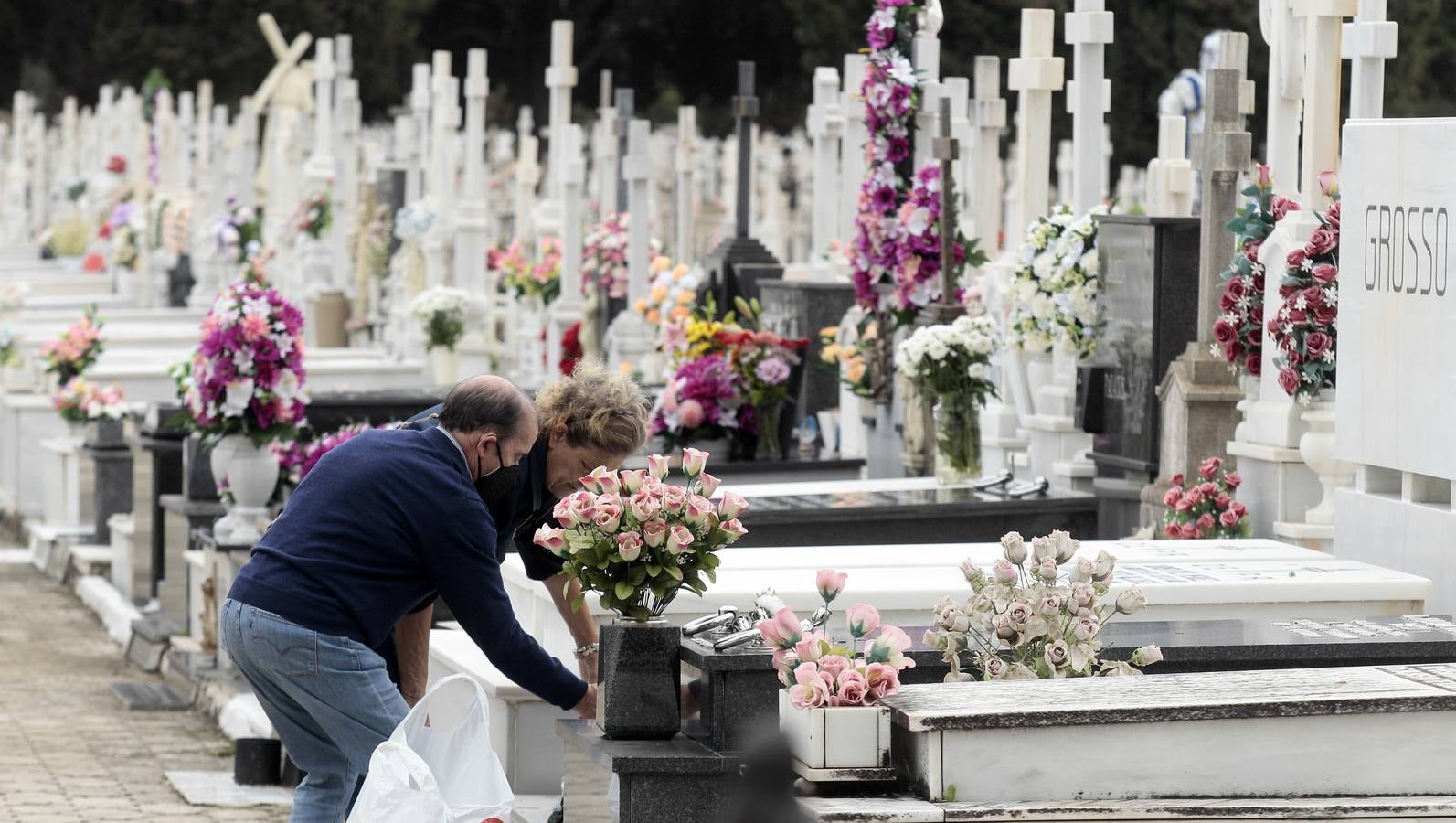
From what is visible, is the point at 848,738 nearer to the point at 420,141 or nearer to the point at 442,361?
the point at 442,361

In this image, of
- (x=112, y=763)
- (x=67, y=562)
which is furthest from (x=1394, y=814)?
(x=67, y=562)

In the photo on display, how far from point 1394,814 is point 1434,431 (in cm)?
189

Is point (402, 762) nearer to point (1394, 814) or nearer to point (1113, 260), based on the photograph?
point (1394, 814)

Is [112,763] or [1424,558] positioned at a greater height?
[1424,558]

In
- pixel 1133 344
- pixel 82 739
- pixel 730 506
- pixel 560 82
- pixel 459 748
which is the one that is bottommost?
pixel 82 739

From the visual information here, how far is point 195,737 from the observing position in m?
10.2

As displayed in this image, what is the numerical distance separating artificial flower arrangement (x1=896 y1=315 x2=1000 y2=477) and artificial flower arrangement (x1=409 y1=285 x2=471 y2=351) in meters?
7.11

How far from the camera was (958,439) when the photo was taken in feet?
32.3

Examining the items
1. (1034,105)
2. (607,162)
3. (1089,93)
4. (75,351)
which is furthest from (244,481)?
(607,162)

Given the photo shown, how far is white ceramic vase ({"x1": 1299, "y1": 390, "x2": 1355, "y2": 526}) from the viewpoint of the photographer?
23.8ft

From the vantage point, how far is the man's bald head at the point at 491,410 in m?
5.27

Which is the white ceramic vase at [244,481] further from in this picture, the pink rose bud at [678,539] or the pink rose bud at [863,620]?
the pink rose bud at [863,620]

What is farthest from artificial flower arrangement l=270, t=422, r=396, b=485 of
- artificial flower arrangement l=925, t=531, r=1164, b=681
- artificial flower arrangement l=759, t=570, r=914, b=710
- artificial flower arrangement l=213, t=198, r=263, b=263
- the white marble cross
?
artificial flower arrangement l=213, t=198, r=263, b=263

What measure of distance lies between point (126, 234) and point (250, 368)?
1737cm
